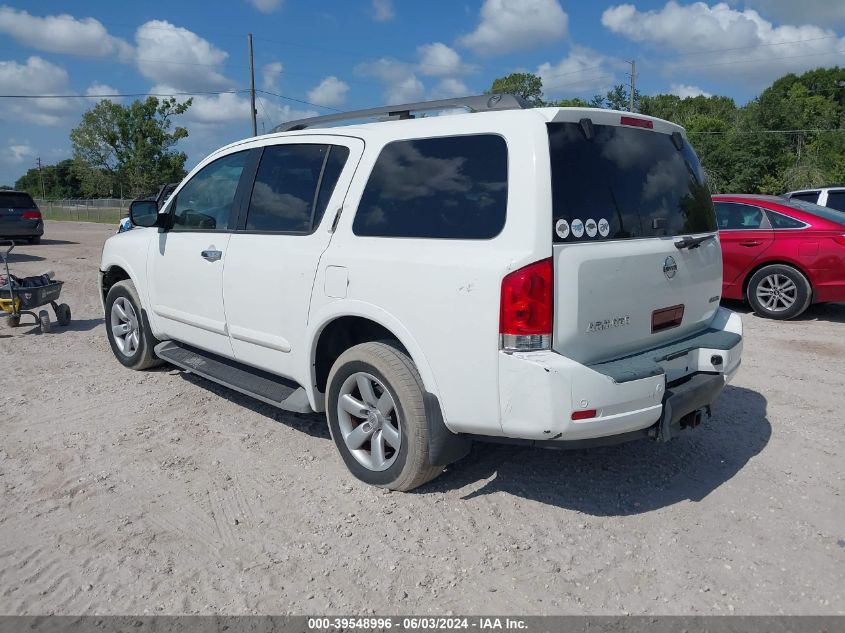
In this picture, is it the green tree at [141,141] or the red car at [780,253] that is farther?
the green tree at [141,141]

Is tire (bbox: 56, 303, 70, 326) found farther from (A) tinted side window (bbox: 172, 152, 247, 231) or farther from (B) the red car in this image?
(B) the red car

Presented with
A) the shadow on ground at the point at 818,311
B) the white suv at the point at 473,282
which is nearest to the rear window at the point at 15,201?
the white suv at the point at 473,282

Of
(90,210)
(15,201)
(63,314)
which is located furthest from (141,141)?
(63,314)

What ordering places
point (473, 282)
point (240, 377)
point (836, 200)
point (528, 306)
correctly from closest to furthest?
point (528, 306) < point (473, 282) < point (240, 377) < point (836, 200)

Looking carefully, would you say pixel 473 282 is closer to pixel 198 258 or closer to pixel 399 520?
pixel 399 520

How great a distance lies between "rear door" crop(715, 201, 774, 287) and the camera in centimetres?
860

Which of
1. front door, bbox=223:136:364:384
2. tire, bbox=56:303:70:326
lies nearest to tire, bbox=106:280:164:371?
front door, bbox=223:136:364:384

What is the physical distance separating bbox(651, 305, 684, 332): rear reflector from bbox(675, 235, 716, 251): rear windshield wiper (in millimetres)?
332

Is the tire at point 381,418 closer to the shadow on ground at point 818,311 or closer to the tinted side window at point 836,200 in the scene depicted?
the shadow on ground at point 818,311

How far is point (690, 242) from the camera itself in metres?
3.74

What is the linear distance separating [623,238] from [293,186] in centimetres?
210

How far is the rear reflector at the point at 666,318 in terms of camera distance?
3.54 meters

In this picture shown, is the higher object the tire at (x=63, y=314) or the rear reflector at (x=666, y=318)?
the rear reflector at (x=666, y=318)

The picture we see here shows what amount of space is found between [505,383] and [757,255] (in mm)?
6860
